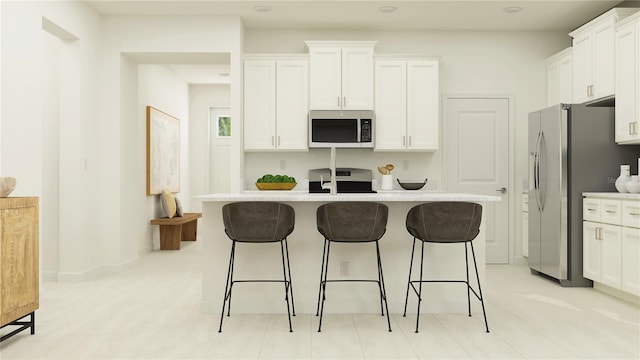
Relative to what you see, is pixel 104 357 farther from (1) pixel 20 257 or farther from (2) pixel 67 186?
(2) pixel 67 186

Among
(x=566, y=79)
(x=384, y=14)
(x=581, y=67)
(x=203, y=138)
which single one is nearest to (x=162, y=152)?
(x=203, y=138)

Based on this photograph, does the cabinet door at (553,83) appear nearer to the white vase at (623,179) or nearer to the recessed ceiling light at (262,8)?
the white vase at (623,179)

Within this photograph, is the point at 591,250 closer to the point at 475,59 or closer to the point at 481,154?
the point at 481,154

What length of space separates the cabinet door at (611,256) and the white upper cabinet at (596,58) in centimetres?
134

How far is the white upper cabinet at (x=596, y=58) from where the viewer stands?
482cm

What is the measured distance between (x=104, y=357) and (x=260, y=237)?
118cm

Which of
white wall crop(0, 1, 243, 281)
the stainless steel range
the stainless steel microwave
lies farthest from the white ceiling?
the stainless steel range

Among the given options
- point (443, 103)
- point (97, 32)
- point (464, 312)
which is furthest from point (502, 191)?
point (97, 32)

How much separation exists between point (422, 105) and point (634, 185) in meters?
2.32

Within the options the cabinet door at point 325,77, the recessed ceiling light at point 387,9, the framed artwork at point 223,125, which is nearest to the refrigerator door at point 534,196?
the recessed ceiling light at point 387,9

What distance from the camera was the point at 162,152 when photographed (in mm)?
7746

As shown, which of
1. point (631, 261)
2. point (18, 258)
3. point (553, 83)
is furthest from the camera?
point (553, 83)

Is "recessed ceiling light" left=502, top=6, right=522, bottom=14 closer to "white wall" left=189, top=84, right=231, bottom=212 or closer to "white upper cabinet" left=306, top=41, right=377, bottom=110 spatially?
"white upper cabinet" left=306, top=41, right=377, bottom=110

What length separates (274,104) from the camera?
591cm
